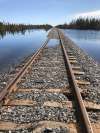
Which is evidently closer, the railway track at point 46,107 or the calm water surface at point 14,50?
the railway track at point 46,107

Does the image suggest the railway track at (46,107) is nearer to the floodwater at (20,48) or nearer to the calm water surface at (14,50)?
the floodwater at (20,48)

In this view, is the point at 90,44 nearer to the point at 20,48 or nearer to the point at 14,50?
the point at 20,48

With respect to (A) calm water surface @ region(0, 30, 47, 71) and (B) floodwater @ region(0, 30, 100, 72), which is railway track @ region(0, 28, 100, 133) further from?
(A) calm water surface @ region(0, 30, 47, 71)

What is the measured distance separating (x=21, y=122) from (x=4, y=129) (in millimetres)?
413

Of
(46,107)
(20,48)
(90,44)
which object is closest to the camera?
(46,107)

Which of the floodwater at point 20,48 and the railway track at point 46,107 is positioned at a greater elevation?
the railway track at point 46,107

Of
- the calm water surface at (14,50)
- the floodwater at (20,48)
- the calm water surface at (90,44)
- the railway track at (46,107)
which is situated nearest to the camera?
the railway track at (46,107)

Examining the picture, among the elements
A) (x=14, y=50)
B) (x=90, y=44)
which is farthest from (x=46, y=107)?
(x=90, y=44)

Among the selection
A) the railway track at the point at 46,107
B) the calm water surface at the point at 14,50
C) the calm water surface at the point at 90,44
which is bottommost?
the calm water surface at the point at 90,44

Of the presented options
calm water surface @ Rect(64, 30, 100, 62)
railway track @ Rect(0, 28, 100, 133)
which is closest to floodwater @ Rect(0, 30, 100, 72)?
calm water surface @ Rect(64, 30, 100, 62)

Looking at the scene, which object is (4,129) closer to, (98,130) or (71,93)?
(98,130)

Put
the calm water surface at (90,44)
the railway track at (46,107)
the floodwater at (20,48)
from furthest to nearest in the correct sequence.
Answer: the calm water surface at (90,44) < the floodwater at (20,48) < the railway track at (46,107)

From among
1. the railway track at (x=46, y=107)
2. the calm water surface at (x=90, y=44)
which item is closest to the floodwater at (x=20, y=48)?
the calm water surface at (x=90, y=44)

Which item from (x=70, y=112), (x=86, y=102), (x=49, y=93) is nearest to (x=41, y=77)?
(x=49, y=93)
